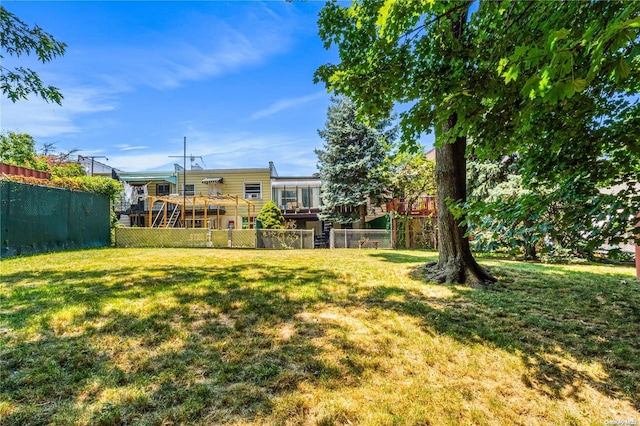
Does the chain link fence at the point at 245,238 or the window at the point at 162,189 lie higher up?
the window at the point at 162,189

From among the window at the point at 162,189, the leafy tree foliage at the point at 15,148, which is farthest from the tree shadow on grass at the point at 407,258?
the window at the point at 162,189

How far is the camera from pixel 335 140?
55.7 feet

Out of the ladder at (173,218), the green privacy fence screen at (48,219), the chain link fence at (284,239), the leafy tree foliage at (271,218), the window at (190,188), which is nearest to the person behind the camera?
the green privacy fence screen at (48,219)

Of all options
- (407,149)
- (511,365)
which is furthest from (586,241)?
(407,149)

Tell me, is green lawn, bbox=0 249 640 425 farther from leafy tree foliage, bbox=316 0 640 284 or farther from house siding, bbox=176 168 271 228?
house siding, bbox=176 168 271 228

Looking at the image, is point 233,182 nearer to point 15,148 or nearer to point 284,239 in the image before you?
point 284,239

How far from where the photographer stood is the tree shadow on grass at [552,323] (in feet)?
7.85

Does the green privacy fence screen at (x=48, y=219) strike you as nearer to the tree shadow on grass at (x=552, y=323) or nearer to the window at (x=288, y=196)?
the tree shadow on grass at (x=552, y=323)

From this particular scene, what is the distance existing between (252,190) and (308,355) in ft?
69.0

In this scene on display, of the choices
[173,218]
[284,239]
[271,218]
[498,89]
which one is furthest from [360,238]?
[173,218]

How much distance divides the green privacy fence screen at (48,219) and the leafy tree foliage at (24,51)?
4.51m

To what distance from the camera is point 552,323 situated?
3561 mm

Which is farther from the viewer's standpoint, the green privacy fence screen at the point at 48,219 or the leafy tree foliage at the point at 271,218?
the leafy tree foliage at the point at 271,218

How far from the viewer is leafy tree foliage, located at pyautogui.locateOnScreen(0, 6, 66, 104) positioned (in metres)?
5.30
